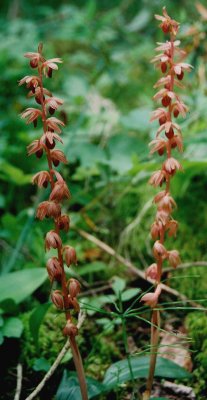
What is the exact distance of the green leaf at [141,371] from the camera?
3.95 feet

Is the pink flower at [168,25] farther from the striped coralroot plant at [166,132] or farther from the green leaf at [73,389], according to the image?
the green leaf at [73,389]

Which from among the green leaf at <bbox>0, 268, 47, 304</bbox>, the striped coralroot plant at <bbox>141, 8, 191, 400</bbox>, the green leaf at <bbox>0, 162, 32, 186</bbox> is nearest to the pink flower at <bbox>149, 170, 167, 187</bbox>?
the striped coralroot plant at <bbox>141, 8, 191, 400</bbox>

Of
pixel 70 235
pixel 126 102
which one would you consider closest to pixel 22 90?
pixel 126 102

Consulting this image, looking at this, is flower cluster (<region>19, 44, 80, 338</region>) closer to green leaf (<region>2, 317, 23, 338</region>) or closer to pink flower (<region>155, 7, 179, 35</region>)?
pink flower (<region>155, 7, 179, 35</region>)

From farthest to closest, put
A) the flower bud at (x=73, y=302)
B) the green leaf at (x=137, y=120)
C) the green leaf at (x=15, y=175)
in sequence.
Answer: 1. the green leaf at (x=137, y=120)
2. the green leaf at (x=15, y=175)
3. the flower bud at (x=73, y=302)

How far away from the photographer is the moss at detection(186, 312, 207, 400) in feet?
4.36

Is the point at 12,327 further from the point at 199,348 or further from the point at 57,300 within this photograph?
the point at 199,348

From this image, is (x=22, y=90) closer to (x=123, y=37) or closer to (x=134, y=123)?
(x=123, y=37)

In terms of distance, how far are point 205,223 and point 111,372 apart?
3.23ft

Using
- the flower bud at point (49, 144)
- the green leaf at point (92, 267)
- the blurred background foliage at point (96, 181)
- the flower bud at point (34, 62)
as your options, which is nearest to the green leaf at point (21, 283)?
the blurred background foliage at point (96, 181)

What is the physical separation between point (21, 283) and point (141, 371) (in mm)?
493

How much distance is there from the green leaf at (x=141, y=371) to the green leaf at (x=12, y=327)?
0.97 ft

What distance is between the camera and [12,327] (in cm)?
140

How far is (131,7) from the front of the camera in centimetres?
436
